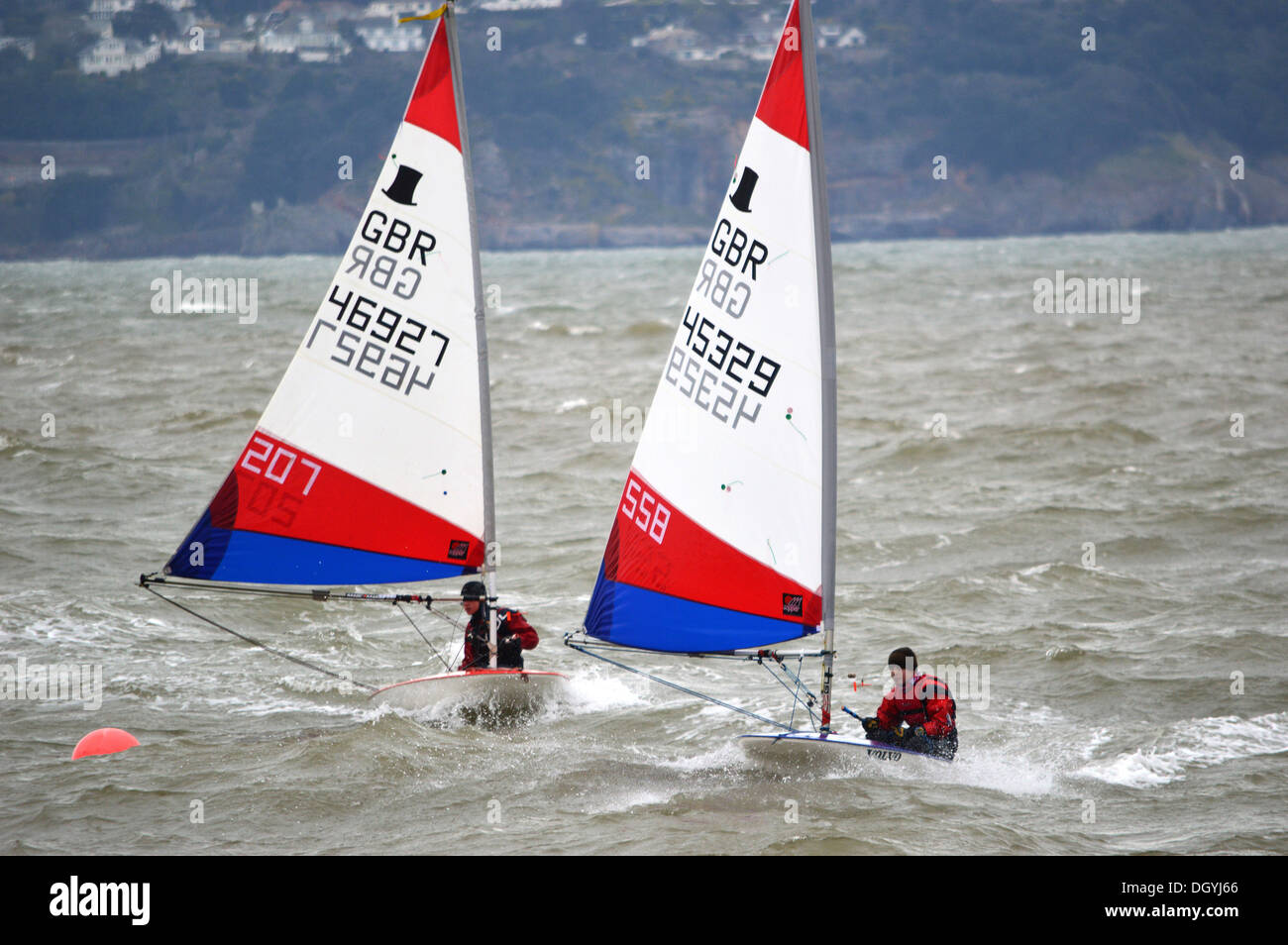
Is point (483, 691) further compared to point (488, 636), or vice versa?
point (488, 636)

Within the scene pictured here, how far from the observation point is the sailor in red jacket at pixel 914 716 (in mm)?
9805

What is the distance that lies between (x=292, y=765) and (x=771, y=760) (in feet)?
12.0

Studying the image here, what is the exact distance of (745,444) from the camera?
984 centimetres

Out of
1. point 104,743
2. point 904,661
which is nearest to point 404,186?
point 104,743

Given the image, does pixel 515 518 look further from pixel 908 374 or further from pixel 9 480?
pixel 908 374

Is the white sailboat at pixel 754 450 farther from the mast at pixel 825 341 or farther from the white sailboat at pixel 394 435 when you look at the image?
the white sailboat at pixel 394 435

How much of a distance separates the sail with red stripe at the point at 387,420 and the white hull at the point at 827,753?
2.96 m

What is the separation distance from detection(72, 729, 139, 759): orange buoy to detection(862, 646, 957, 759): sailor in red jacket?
585cm

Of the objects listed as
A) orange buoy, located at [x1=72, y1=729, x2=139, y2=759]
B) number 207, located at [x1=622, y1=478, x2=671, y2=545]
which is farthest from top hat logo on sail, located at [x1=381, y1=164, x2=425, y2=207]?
orange buoy, located at [x1=72, y1=729, x2=139, y2=759]

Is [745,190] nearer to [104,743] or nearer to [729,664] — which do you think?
[729,664]

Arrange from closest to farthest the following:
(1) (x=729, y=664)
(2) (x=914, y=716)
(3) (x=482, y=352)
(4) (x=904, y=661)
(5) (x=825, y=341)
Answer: (5) (x=825, y=341), (4) (x=904, y=661), (2) (x=914, y=716), (3) (x=482, y=352), (1) (x=729, y=664)

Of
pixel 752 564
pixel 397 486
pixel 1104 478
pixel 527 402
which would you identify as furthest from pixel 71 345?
pixel 752 564

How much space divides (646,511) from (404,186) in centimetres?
329

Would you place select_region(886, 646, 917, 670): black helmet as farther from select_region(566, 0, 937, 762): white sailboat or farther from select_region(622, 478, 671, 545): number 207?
select_region(622, 478, 671, 545): number 207
